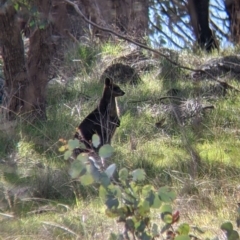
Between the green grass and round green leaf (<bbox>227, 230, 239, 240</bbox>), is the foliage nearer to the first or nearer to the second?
round green leaf (<bbox>227, 230, 239, 240</bbox>)

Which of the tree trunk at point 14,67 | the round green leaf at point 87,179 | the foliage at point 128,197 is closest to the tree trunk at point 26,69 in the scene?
the tree trunk at point 14,67

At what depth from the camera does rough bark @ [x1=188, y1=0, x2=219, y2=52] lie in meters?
12.4

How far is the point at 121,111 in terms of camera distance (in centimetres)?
983

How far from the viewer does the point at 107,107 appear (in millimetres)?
8641

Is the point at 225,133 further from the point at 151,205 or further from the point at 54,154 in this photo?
the point at 151,205

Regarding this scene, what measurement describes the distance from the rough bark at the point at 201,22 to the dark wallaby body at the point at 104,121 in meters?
3.80

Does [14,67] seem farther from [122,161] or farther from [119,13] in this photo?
[119,13]

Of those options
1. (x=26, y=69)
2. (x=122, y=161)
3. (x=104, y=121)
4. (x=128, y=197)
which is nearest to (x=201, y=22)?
(x=26, y=69)

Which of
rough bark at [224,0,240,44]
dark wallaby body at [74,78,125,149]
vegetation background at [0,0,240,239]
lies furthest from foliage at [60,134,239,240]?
Answer: rough bark at [224,0,240,44]

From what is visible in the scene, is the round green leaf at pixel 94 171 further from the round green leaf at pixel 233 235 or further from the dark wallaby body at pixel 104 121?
the dark wallaby body at pixel 104 121

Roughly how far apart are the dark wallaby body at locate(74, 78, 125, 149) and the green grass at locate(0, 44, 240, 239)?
0.25 m

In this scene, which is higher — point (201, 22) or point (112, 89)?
point (201, 22)

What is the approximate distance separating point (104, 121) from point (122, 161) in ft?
2.75

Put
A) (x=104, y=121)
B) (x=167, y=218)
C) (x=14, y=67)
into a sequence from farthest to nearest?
(x=14, y=67), (x=104, y=121), (x=167, y=218)
